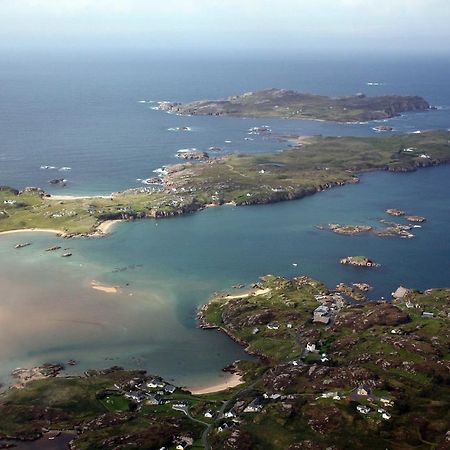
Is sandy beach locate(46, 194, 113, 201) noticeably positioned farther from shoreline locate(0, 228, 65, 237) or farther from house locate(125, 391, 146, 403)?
house locate(125, 391, 146, 403)

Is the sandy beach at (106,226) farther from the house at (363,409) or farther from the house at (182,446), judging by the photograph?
the house at (363,409)

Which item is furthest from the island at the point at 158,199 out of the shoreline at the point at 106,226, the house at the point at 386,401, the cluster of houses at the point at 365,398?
the house at the point at 386,401

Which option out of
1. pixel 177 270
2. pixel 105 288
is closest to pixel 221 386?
pixel 105 288

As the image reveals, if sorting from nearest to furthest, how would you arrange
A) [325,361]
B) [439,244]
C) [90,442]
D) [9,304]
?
[90,442] → [325,361] → [9,304] → [439,244]

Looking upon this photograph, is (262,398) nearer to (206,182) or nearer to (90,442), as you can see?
(90,442)

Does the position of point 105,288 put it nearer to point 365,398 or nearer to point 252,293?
point 252,293

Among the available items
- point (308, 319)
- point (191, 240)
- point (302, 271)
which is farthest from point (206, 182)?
point (308, 319)
